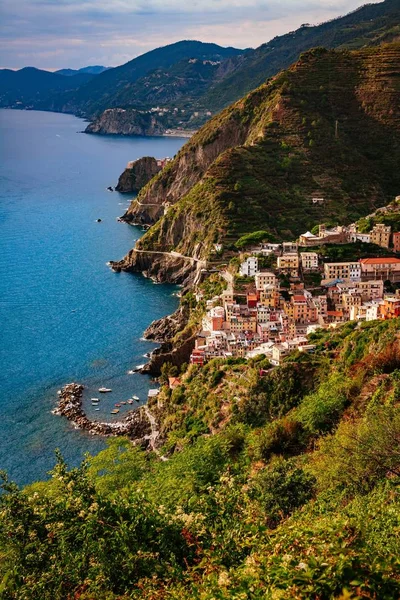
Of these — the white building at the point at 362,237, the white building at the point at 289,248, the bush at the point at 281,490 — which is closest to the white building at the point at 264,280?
the white building at the point at 289,248

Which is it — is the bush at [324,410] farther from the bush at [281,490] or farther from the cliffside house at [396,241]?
the cliffside house at [396,241]

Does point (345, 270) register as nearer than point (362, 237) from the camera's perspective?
Yes

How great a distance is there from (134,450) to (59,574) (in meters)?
20.6

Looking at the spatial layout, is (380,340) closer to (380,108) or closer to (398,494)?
(398,494)

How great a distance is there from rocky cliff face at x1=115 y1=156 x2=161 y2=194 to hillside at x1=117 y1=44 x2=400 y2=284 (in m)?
32.0

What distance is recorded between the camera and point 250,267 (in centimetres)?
5944

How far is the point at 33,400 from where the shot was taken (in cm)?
5103

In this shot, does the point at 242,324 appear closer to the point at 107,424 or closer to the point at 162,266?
the point at 107,424

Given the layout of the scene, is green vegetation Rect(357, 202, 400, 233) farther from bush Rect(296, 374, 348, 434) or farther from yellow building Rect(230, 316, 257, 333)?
bush Rect(296, 374, 348, 434)

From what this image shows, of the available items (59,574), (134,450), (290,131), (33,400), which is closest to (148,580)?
(59,574)

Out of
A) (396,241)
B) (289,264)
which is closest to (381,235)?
(396,241)

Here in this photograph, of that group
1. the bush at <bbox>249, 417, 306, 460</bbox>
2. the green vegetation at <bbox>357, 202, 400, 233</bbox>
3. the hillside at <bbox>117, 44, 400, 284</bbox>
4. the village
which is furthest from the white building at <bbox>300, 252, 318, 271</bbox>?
the bush at <bbox>249, 417, 306, 460</bbox>

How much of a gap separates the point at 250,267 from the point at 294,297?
298 inches

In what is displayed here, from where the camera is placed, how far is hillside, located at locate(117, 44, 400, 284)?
270ft
